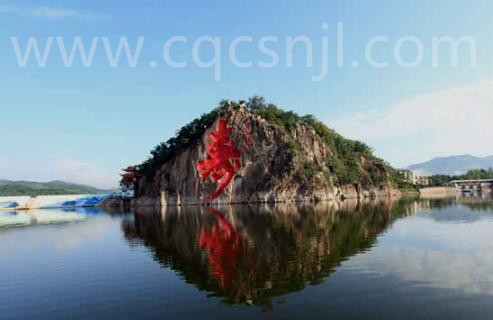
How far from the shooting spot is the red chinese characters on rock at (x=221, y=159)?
97.9 metres

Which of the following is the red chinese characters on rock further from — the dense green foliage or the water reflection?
the water reflection

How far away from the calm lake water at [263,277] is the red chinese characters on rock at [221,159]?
6437 centimetres

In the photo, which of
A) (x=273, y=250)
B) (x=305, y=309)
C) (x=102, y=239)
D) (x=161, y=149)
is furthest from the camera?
(x=161, y=149)

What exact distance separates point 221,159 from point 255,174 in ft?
27.8

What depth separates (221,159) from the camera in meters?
99.2

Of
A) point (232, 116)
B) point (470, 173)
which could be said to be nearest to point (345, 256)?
point (232, 116)

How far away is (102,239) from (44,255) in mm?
8369

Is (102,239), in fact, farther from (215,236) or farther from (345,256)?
(345,256)

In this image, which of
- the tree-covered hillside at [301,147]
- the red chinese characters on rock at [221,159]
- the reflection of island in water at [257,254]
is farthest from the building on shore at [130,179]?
the reflection of island in water at [257,254]

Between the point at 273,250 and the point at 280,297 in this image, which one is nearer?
the point at 280,297

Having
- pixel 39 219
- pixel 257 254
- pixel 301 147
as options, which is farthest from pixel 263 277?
pixel 301 147

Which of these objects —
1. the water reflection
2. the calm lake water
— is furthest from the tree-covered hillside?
the calm lake water

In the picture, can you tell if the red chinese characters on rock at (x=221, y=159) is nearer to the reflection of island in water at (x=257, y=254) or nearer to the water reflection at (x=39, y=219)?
the water reflection at (x=39, y=219)

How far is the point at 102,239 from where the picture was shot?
37.3 m
